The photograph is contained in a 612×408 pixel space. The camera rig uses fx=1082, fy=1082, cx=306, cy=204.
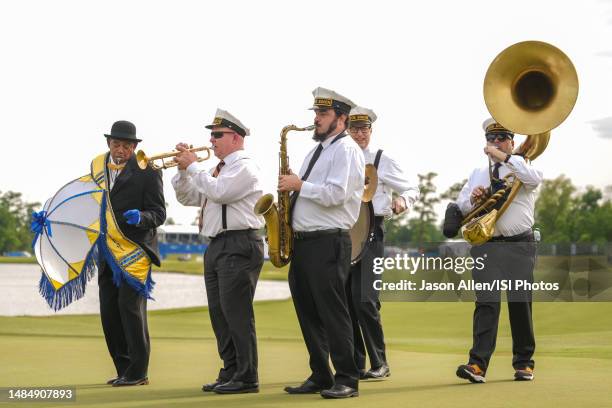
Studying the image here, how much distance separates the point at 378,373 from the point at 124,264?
2.34 m

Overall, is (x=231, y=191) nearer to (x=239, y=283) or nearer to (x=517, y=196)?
(x=239, y=283)

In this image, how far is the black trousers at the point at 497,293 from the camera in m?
8.81

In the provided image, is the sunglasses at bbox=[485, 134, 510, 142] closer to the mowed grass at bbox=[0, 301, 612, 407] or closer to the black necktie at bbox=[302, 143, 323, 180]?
→ the black necktie at bbox=[302, 143, 323, 180]

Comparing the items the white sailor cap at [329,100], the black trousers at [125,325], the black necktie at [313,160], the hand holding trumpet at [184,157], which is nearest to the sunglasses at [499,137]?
the white sailor cap at [329,100]

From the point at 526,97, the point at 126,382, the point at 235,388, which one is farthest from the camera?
the point at 126,382

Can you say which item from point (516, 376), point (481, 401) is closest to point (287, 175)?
point (481, 401)

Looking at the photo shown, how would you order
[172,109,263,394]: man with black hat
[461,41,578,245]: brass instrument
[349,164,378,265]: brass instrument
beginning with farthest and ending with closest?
1. [349,164,378,265]: brass instrument
2. [461,41,578,245]: brass instrument
3. [172,109,263,394]: man with black hat

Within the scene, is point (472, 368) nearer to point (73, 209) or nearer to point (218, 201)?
point (218, 201)

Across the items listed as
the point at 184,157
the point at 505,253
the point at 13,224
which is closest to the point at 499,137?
the point at 505,253

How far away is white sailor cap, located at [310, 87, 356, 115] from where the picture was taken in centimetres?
790

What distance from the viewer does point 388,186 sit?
386 inches

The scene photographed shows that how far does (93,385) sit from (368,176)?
2.84 meters

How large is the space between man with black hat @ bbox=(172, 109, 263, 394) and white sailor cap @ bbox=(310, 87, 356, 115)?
88 cm

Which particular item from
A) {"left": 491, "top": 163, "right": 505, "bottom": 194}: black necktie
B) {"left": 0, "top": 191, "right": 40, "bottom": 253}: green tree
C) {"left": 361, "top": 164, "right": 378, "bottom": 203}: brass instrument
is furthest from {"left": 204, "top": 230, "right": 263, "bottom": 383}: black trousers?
{"left": 0, "top": 191, "right": 40, "bottom": 253}: green tree
